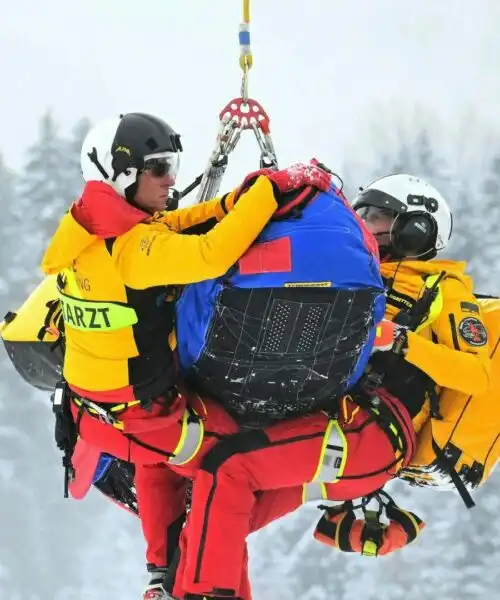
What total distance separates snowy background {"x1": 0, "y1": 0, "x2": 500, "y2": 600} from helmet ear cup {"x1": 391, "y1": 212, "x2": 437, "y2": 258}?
9.35m

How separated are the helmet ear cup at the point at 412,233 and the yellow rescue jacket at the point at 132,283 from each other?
0.73 m

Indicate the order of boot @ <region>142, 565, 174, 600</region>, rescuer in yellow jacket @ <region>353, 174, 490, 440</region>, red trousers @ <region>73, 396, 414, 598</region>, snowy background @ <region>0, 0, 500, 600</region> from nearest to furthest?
1. red trousers @ <region>73, 396, 414, 598</region>
2. rescuer in yellow jacket @ <region>353, 174, 490, 440</region>
3. boot @ <region>142, 565, 174, 600</region>
4. snowy background @ <region>0, 0, 500, 600</region>

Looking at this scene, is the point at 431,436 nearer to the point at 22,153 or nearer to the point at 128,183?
the point at 128,183

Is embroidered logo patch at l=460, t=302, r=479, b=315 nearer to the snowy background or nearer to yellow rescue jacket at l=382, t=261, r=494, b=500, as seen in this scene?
yellow rescue jacket at l=382, t=261, r=494, b=500

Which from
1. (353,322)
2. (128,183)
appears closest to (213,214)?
(128,183)

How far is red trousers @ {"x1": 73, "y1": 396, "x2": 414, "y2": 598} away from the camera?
8.23 feet

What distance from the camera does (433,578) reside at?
461 inches

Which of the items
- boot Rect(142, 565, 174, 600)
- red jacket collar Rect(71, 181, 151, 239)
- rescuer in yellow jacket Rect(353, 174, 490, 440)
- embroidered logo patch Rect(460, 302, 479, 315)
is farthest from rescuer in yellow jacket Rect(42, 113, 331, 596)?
embroidered logo patch Rect(460, 302, 479, 315)

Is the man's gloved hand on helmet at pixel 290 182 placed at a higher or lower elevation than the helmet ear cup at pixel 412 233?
higher

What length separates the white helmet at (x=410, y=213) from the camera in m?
2.99

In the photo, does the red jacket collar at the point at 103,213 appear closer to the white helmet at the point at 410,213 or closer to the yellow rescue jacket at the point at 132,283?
the yellow rescue jacket at the point at 132,283

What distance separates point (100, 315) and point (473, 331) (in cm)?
122

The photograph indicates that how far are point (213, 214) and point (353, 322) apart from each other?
557 mm

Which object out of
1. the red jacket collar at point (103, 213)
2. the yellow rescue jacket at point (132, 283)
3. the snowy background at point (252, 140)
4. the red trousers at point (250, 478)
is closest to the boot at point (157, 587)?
the red trousers at point (250, 478)
